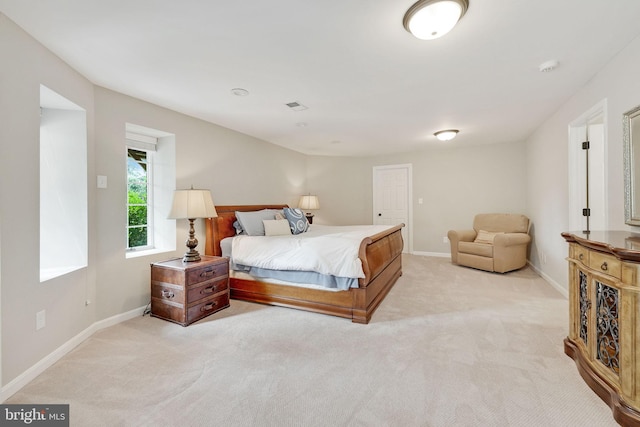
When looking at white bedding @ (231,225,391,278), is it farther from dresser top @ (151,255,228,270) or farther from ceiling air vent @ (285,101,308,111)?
ceiling air vent @ (285,101,308,111)

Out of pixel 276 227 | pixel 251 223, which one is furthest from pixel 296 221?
pixel 251 223

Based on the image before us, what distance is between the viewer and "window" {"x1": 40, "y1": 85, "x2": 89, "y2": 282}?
2.40 m

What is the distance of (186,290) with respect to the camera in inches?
105

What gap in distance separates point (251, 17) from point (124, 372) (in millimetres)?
2486

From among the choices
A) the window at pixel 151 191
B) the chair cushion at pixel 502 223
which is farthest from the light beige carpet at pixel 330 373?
the chair cushion at pixel 502 223

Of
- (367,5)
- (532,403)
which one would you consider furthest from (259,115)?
(532,403)

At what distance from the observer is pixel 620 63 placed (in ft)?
7.07

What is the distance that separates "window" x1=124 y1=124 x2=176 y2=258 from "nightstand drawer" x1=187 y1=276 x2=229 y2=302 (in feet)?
2.70

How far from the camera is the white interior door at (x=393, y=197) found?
6246 mm

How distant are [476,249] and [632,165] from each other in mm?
2777

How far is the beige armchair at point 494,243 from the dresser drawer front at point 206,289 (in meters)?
3.92

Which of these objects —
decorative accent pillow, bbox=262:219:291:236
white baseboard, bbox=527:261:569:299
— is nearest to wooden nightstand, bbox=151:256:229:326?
decorative accent pillow, bbox=262:219:291:236

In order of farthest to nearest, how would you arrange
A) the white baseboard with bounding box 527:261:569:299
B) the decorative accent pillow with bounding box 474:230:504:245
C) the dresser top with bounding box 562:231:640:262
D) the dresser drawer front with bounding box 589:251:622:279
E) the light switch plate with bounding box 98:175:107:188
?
the decorative accent pillow with bounding box 474:230:504:245 → the white baseboard with bounding box 527:261:569:299 → the light switch plate with bounding box 98:175:107:188 → the dresser drawer front with bounding box 589:251:622:279 → the dresser top with bounding box 562:231:640:262

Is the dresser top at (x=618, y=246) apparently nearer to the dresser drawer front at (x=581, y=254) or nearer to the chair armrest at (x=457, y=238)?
the dresser drawer front at (x=581, y=254)
